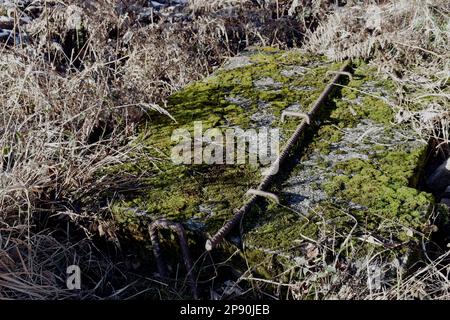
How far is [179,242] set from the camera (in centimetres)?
261

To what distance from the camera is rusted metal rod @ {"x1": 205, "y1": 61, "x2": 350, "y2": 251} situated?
2523 millimetres

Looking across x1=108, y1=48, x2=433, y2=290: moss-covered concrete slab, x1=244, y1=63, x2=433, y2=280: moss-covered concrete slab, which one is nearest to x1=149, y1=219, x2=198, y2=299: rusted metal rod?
x1=108, y1=48, x2=433, y2=290: moss-covered concrete slab

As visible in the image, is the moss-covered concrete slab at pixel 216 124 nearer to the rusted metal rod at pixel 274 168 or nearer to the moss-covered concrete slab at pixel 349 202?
the rusted metal rod at pixel 274 168

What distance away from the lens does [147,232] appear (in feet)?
8.90

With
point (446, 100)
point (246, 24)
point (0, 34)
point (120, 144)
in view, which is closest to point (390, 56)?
point (446, 100)

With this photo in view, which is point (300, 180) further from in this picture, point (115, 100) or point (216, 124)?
point (115, 100)

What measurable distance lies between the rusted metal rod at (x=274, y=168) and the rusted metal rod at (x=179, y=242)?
0.12m

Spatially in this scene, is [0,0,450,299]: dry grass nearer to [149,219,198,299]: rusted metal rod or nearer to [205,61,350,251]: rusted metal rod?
[149,219,198,299]: rusted metal rod

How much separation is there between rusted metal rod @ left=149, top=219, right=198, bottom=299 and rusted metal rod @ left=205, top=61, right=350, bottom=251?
0.41ft

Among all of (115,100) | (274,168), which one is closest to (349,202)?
(274,168)

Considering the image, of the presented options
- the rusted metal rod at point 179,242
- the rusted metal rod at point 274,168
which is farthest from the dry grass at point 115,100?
the rusted metal rod at point 274,168

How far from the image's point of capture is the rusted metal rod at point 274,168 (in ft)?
A: 8.28

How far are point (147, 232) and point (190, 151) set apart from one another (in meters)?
0.61

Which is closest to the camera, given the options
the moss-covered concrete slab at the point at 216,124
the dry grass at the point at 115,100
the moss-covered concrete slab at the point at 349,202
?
the moss-covered concrete slab at the point at 349,202
